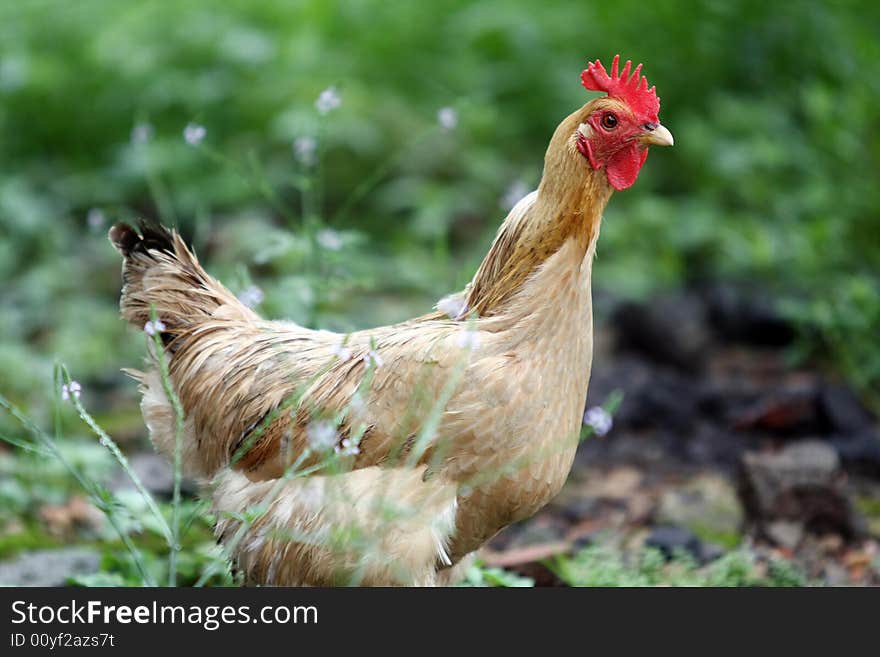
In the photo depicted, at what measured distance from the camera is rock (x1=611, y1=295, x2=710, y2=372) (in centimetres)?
659

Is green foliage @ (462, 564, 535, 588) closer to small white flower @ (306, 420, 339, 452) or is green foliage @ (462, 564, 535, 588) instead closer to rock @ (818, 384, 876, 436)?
small white flower @ (306, 420, 339, 452)

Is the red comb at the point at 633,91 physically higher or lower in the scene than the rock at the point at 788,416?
lower

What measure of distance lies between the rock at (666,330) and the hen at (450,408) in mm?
3355

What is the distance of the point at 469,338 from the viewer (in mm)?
2955

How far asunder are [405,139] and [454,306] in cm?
493

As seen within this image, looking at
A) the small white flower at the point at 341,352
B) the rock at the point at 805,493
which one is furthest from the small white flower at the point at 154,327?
the rock at the point at 805,493

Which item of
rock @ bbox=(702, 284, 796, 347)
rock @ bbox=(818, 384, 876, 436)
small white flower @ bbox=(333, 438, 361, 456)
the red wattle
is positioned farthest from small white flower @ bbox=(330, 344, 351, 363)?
rock @ bbox=(702, 284, 796, 347)

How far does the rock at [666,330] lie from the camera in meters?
6.59

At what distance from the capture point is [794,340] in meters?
6.67

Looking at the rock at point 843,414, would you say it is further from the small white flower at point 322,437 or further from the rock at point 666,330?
the small white flower at point 322,437

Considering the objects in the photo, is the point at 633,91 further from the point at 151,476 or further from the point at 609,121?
the point at 151,476

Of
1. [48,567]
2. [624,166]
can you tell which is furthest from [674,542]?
[48,567]

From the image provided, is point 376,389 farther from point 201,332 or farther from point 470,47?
point 470,47
